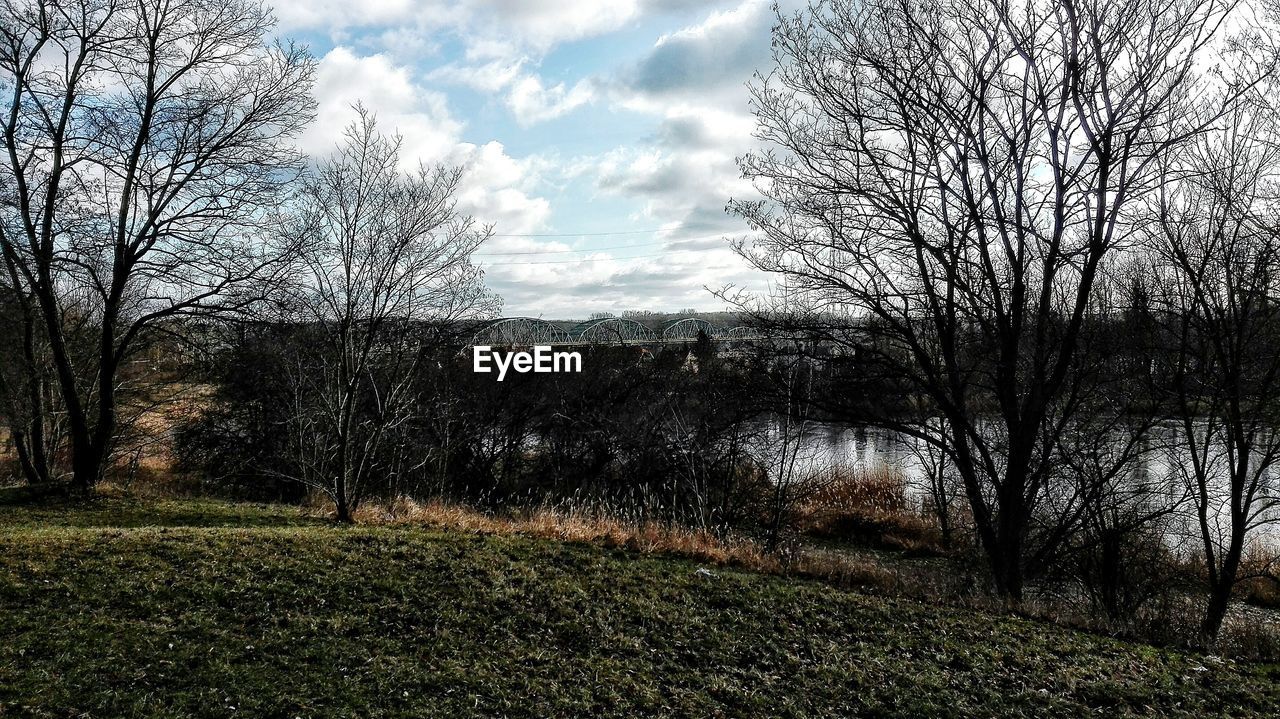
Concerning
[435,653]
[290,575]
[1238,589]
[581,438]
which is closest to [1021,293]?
[435,653]

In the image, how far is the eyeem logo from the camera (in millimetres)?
23500

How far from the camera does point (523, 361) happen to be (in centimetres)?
2431

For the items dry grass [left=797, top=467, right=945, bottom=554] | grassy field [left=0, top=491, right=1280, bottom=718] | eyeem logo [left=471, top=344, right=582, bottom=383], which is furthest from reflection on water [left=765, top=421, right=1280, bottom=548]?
grassy field [left=0, top=491, right=1280, bottom=718]

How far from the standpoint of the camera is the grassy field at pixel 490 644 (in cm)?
407

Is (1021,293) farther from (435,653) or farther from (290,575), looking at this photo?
(290,575)

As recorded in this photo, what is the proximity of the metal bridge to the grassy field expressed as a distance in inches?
793

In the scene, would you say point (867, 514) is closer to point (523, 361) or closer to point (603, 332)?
point (523, 361)

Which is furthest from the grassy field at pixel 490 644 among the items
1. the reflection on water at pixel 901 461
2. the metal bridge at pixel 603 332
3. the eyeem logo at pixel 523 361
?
the metal bridge at pixel 603 332

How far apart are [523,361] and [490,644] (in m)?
19.7

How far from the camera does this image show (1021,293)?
793cm

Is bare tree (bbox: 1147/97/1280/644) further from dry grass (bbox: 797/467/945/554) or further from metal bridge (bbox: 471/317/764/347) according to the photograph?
metal bridge (bbox: 471/317/764/347)

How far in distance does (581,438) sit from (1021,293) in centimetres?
1463

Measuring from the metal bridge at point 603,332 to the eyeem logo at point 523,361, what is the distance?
1952 millimetres

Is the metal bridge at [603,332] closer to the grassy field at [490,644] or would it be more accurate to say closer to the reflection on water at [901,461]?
the reflection on water at [901,461]
